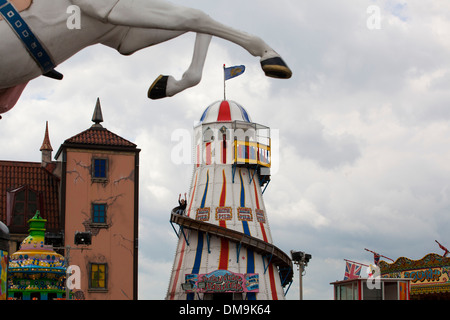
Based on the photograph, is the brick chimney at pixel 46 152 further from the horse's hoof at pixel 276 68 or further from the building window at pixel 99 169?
the horse's hoof at pixel 276 68

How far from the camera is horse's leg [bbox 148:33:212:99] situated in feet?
22.1

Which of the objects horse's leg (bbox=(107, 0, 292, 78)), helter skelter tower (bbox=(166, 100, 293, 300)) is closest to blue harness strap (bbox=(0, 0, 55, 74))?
horse's leg (bbox=(107, 0, 292, 78))

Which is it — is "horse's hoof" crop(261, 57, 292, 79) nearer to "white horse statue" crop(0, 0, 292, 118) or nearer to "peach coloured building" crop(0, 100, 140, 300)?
"white horse statue" crop(0, 0, 292, 118)

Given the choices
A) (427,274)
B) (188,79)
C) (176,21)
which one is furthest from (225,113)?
(176,21)

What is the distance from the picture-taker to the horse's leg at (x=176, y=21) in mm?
6488

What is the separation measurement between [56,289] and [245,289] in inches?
963

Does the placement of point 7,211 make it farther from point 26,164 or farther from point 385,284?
point 385,284

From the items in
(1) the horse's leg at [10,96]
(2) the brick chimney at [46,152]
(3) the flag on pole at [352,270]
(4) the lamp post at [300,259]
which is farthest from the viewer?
(2) the brick chimney at [46,152]

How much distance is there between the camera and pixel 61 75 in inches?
290

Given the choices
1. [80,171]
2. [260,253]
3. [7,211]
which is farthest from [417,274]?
[7,211]

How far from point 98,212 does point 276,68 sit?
32.2m

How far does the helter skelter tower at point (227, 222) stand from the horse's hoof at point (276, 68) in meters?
37.7

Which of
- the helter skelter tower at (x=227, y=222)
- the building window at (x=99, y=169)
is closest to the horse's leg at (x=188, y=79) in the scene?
the building window at (x=99, y=169)

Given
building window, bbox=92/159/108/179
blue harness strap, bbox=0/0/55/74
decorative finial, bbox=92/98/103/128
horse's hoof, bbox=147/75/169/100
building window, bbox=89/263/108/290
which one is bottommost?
building window, bbox=89/263/108/290
